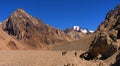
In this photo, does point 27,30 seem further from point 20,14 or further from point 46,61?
point 46,61

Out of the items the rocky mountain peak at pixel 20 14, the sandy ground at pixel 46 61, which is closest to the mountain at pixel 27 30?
the rocky mountain peak at pixel 20 14

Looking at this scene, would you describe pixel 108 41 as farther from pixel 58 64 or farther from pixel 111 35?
pixel 58 64

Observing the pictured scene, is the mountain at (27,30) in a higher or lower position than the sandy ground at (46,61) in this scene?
higher

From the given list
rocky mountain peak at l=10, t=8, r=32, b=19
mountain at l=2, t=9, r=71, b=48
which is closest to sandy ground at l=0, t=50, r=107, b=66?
mountain at l=2, t=9, r=71, b=48

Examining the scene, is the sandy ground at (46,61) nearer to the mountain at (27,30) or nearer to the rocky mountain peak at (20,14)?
the mountain at (27,30)

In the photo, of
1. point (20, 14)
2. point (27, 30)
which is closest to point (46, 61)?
point (27, 30)

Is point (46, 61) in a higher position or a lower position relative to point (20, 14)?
lower

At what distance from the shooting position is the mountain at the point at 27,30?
15775 cm

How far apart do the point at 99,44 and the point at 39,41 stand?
13053 centimetres

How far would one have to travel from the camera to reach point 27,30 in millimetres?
165125

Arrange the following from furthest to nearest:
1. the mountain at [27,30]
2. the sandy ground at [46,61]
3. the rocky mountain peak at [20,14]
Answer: the rocky mountain peak at [20,14], the mountain at [27,30], the sandy ground at [46,61]

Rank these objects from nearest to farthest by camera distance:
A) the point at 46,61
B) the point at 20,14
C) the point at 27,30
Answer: the point at 46,61
the point at 27,30
the point at 20,14

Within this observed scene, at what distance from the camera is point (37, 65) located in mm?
23484

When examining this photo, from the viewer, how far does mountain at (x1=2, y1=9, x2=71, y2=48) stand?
157750 mm
